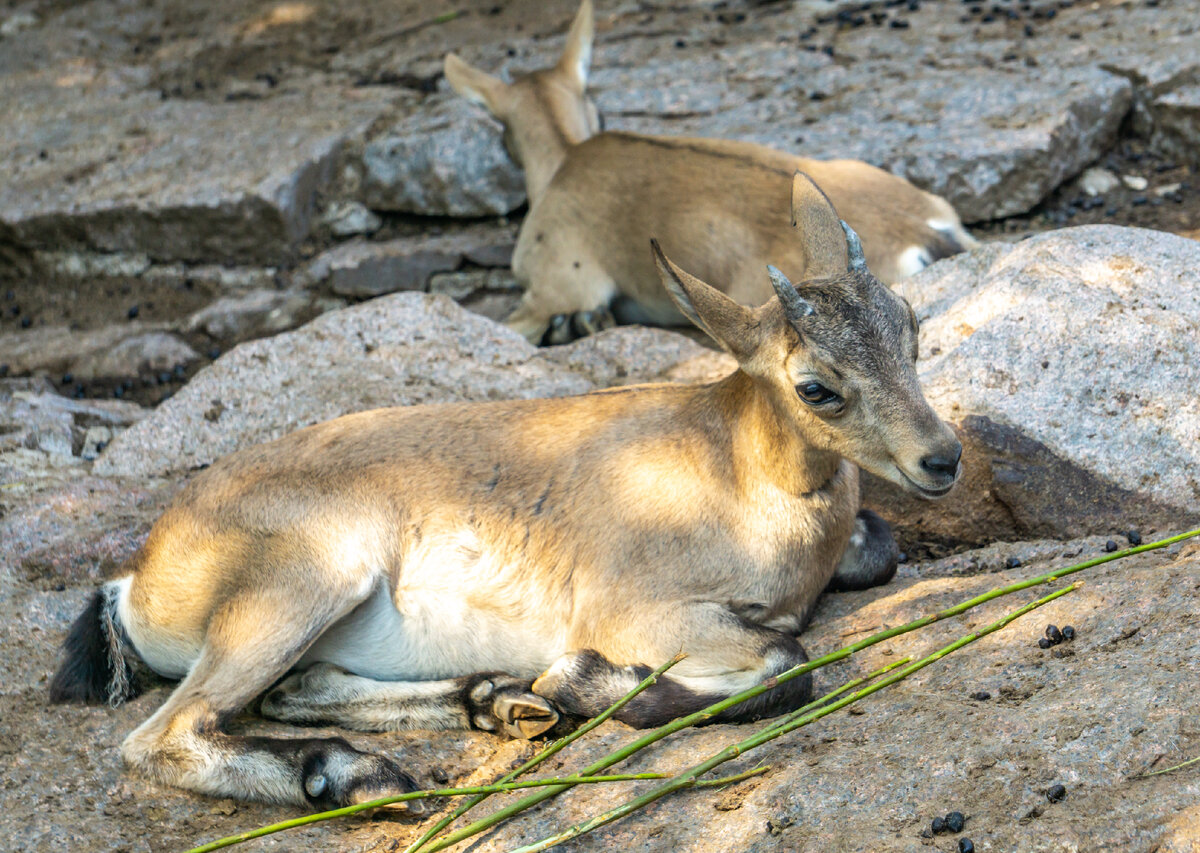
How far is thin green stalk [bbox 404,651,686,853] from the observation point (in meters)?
3.01

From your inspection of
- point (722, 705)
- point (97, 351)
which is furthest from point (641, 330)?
point (97, 351)

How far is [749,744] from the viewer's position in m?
3.01

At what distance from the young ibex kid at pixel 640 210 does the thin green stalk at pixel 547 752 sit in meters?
2.86

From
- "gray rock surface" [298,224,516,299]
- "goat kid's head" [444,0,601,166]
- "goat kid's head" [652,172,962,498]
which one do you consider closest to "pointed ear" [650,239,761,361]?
"goat kid's head" [652,172,962,498]

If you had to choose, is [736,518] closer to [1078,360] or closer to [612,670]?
[612,670]

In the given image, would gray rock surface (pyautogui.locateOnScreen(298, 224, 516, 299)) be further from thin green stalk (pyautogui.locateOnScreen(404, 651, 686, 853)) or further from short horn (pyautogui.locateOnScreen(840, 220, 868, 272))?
thin green stalk (pyautogui.locateOnScreen(404, 651, 686, 853))

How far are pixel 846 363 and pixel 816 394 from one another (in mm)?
127

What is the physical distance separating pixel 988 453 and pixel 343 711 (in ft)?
7.72

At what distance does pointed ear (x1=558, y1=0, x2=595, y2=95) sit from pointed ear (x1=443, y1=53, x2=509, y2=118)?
0.42m

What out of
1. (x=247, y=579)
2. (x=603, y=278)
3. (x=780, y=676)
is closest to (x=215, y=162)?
(x=603, y=278)

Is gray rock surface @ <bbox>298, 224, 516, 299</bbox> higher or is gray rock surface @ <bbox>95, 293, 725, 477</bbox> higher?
gray rock surface @ <bbox>95, 293, 725, 477</bbox>

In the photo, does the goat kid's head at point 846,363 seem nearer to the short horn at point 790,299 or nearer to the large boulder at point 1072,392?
the short horn at point 790,299

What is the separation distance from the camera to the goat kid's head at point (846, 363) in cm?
A: 335

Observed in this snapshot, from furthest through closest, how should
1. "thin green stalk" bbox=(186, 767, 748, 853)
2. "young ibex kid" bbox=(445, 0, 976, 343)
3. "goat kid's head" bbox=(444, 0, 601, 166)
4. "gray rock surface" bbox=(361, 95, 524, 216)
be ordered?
"gray rock surface" bbox=(361, 95, 524, 216)
"goat kid's head" bbox=(444, 0, 601, 166)
"young ibex kid" bbox=(445, 0, 976, 343)
"thin green stalk" bbox=(186, 767, 748, 853)
